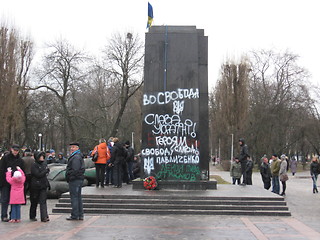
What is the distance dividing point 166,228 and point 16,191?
3680 mm

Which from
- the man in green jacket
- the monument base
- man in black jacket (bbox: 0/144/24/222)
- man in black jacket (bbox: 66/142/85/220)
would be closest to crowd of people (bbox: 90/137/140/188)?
the monument base

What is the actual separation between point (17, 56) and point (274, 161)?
2731cm

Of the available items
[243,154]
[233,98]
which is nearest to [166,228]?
[243,154]

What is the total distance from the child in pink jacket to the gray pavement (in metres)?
0.30

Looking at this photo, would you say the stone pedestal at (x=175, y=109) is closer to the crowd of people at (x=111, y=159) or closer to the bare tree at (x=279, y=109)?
the crowd of people at (x=111, y=159)

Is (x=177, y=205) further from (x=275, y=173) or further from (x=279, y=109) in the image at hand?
(x=279, y=109)

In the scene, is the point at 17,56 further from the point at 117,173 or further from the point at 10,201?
the point at 10,201

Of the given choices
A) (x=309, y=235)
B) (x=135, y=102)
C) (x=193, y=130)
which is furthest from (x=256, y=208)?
(x=135, y=102)

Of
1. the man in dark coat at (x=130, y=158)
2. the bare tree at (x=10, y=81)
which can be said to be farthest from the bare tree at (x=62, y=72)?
the man in dark coat at (x=130, y=158)

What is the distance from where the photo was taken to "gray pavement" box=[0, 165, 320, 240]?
8.36 m

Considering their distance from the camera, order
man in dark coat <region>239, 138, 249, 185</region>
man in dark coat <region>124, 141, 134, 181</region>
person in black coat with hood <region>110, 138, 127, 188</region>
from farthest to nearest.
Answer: man in dark coat <region>124, 141, 134, 181</region> < man in dark coat <region>239, 138, 249, 185</region> < person in black coat with hood <region>110, 138, 127, 188</region>

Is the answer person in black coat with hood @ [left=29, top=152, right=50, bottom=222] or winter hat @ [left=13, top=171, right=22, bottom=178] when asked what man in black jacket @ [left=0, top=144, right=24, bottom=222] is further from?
person in black coat with hood @ [left=29, top=152, right=50, bottom=222]

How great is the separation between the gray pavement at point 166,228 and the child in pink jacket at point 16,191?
0.98ft

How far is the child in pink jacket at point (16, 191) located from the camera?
9.74 meters
